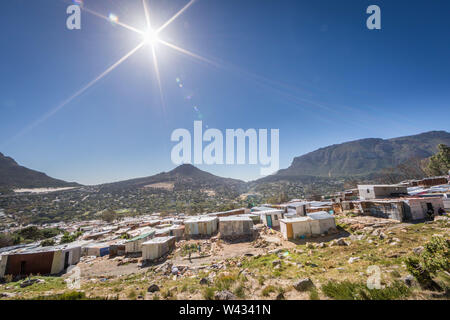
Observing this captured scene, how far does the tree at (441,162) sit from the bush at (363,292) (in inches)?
2665

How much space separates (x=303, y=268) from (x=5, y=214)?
130 m

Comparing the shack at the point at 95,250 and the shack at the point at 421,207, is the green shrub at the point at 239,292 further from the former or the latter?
the shack at the point at 95,250

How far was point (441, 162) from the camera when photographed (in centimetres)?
4800

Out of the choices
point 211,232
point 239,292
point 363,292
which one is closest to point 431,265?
point 363,292

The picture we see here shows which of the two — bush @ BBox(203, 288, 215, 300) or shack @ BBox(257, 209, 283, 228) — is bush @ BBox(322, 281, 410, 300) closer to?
bush @ BBox(203, 288, 215, 300)

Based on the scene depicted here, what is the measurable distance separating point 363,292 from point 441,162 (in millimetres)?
70799

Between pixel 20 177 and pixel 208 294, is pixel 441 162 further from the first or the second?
pixel 20 177

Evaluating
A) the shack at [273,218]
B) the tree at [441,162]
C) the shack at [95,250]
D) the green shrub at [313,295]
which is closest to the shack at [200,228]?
the shack at [273,218]

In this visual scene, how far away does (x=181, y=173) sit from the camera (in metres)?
179

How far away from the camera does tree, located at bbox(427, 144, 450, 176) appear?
46469 mm
